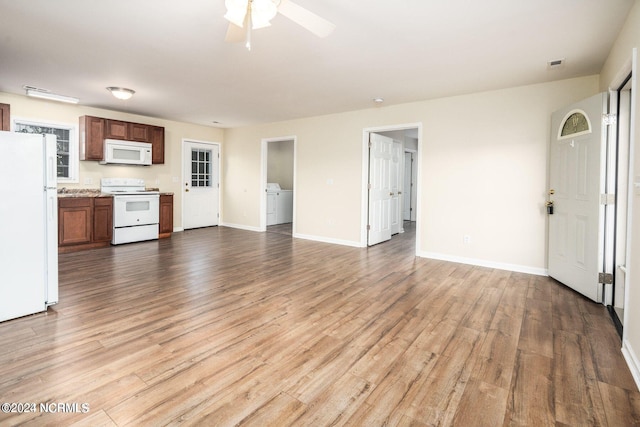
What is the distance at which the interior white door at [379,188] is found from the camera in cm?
595

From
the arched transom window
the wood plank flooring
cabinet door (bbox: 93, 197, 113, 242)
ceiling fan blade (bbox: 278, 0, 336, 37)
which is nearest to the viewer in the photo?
the wood plank flooring

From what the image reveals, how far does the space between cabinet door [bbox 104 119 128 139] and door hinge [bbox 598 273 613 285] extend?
23.9 ft

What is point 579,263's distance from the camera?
3473 millimetres

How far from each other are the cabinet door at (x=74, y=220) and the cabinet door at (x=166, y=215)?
48.4 inches

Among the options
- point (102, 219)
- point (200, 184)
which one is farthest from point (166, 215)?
point (200, 184)

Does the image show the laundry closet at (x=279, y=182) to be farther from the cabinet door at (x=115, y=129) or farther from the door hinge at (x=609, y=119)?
the door hinge at (x=609, y=119)

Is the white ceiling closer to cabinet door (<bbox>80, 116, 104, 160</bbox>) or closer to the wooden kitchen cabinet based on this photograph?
cabinet door (<bbox>80, 116, 104, 160</bbox>)

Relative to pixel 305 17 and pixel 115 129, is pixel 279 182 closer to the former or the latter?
pixel 115 129

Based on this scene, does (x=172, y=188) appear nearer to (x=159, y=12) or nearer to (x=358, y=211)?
(x=358, y=211)

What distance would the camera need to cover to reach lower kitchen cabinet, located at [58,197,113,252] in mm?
5199

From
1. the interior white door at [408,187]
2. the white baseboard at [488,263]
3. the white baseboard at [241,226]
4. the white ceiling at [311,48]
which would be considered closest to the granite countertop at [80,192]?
the white ceiling at [311,48]

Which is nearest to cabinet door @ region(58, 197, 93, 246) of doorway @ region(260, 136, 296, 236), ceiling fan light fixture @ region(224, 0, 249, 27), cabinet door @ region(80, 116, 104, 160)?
cabinet door @ region(80, 116, 104, 160)

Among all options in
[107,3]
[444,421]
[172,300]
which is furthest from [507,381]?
[107,3]

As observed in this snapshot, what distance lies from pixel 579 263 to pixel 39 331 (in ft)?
16.3
